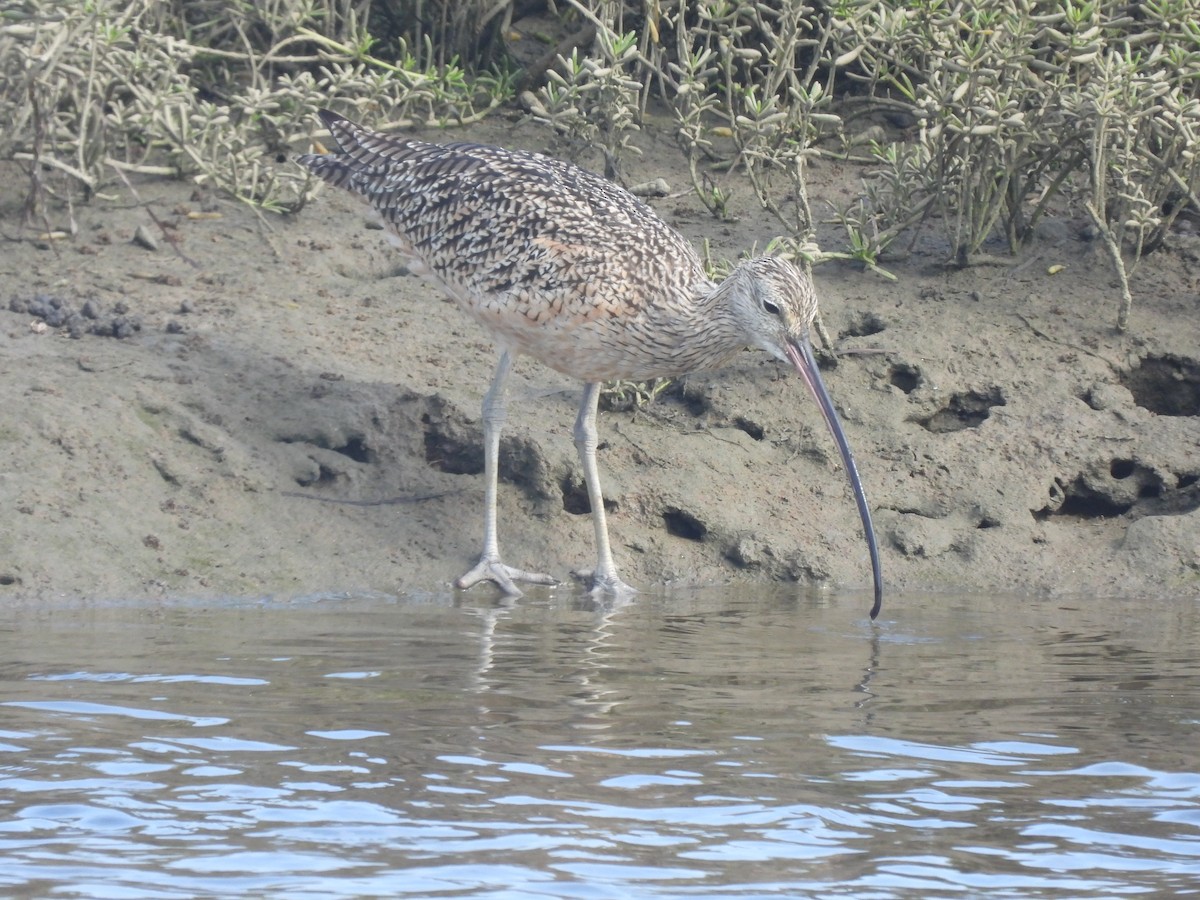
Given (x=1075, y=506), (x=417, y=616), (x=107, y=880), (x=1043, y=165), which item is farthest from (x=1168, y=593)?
(x=107, y=880)

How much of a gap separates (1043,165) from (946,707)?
4053 millimetres

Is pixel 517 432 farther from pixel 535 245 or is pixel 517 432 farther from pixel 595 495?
pixel 535 245

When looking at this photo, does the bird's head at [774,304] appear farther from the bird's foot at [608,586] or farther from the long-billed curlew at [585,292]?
the bird's foot at [608,586]

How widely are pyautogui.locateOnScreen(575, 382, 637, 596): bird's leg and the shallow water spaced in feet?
1.76

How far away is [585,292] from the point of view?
7363mm

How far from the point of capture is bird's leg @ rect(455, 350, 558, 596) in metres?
7.44

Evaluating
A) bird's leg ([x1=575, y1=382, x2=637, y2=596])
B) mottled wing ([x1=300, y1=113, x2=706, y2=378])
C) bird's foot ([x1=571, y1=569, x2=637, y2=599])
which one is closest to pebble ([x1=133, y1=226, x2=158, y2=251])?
mottled wing ([x1=300, y1=113, x2=706, y2=378])

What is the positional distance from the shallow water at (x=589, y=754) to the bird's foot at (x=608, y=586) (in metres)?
0.49

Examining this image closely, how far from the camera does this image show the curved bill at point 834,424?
271 inches

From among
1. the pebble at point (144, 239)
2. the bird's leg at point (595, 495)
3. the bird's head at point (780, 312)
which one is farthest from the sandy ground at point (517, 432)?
the bird's head at point (780, 312)

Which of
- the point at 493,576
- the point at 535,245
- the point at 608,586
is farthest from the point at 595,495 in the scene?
the point at 535,245

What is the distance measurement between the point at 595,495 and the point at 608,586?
1.24 feet

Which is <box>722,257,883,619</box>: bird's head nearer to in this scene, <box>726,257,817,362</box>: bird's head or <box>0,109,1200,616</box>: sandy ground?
<box>726,257,817,362</box>: bird's head

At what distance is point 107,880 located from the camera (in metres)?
3.84
